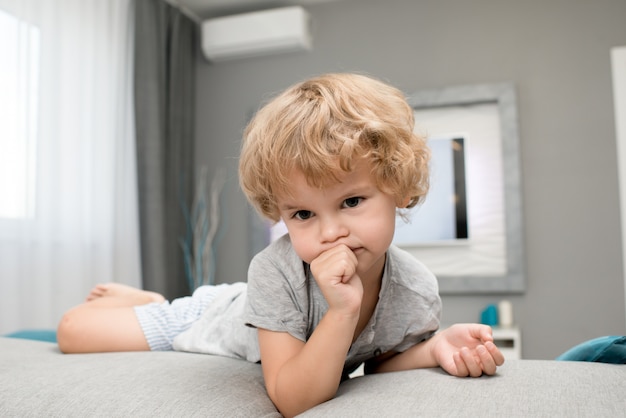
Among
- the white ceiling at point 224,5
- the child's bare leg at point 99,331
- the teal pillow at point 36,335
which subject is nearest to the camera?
the child's bare leg at point 99,331

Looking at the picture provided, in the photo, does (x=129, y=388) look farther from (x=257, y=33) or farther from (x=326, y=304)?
(x=257, y=33)

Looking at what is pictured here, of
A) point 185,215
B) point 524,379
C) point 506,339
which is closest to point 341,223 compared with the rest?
point 524,379

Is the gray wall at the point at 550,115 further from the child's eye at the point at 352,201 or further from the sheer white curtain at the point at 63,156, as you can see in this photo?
the child's eye at the point at 352,201

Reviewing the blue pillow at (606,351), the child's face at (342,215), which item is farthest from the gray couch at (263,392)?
the child's face at (342,215)

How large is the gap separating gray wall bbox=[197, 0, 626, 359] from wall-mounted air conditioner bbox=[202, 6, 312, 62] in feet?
1.66

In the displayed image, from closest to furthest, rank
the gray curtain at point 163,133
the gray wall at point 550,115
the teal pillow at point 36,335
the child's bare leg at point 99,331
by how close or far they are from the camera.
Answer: the child's bare leg at point 99,331 → the teal pillow at point 36,335 → the gray wall at point 550,115 → the gray curtain at point 163,133

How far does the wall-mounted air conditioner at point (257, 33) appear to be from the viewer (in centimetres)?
412

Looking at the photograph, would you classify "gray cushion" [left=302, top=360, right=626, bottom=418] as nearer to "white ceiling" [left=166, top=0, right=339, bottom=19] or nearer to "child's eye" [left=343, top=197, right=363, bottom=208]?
"child's eye" [left=343, top=197, right=363, bottom=208]

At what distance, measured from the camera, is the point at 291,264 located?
1228 mm

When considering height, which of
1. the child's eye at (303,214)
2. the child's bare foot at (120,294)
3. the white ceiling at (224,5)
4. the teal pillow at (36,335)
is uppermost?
the white ceiling at (224,5)

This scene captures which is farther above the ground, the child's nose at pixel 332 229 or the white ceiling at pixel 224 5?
→ the white ceiling at pixel 224 5

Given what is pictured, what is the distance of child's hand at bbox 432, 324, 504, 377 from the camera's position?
1.05 m

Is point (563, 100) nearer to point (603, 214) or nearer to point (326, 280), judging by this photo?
point (603, 214)

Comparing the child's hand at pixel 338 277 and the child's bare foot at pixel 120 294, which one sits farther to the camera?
the child's bare foot at pixel 120 294
